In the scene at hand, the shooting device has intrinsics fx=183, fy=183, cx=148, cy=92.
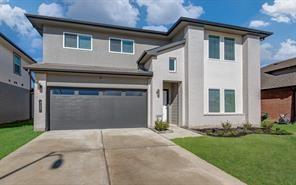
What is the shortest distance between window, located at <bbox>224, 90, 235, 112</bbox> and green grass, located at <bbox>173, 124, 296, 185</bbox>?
4586 millimetres

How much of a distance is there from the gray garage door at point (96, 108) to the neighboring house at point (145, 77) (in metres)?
0.05

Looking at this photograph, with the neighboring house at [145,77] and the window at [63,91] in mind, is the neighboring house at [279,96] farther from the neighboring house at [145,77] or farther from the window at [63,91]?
the window at [63,91]

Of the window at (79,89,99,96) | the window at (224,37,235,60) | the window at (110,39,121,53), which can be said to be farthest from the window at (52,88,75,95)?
the window at (224,37,235,60)

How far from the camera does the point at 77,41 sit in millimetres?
12789

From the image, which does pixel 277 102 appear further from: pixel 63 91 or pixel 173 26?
pixel 63 91

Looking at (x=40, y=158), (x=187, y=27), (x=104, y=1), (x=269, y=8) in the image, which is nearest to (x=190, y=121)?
(x=187, y=27)

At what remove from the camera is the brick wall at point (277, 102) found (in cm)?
1566

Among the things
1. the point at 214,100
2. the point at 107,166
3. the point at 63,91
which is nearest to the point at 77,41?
the point at 63,91

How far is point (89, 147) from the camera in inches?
267

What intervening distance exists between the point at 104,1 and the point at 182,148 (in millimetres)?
12161

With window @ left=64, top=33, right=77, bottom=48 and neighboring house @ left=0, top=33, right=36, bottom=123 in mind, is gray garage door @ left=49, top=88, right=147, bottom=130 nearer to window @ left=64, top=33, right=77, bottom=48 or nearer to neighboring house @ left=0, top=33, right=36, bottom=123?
window @ left=64, top=33, right=77, bottom=48

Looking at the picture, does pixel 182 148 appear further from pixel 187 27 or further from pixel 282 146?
pixel 187 27

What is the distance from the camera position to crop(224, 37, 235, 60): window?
1265 cm

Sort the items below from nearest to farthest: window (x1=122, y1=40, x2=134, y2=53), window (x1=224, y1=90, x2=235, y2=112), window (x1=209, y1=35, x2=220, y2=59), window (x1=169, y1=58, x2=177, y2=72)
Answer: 1. window (x1=169, y1=58, x2=177, y2=72)
2. window (x1=209, y1=35, x2=220, y2=59)
3. window (x1=224, y1=90, x2=235, y2=112)
4. window (x1=122, y1=40, x2=134, y2=53)
